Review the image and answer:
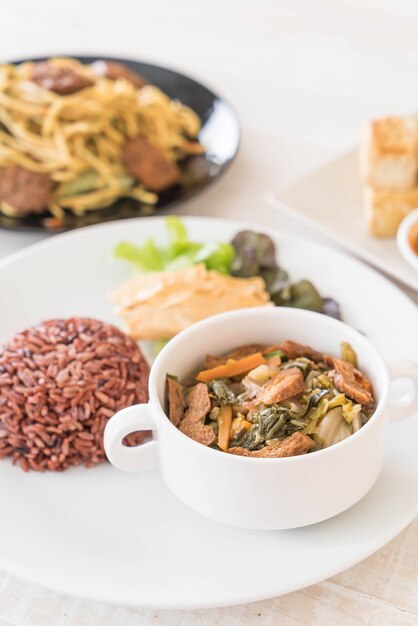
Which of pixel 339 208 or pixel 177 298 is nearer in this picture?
pixel 177 298

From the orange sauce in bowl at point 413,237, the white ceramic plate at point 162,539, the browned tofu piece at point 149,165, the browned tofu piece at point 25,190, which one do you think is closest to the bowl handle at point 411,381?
the white ceramic plate at point 162,539

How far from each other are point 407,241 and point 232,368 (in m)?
0.77

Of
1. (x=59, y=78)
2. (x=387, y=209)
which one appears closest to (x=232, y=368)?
(x=387, y=209)

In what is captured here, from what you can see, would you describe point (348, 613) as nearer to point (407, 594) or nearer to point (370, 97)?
point (407, 594)

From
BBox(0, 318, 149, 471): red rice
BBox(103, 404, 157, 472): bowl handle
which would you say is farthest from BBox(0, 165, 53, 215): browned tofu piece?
BBox(103, 404, 157, 472): bowl handle

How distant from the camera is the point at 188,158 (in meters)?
2.83

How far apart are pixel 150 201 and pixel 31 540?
4.36 ft

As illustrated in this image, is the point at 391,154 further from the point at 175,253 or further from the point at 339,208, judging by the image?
the point at 175,253

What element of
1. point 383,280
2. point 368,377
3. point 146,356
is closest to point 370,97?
point 383,280

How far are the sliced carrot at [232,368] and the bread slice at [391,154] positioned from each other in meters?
1.04

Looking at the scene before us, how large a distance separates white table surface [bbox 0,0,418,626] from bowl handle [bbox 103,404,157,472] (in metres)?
0.56

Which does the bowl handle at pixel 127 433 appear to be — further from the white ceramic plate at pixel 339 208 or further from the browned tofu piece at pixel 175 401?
the white ceramic plate at pixel 339 208

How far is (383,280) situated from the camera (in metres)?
2.13

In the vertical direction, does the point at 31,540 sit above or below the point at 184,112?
below
